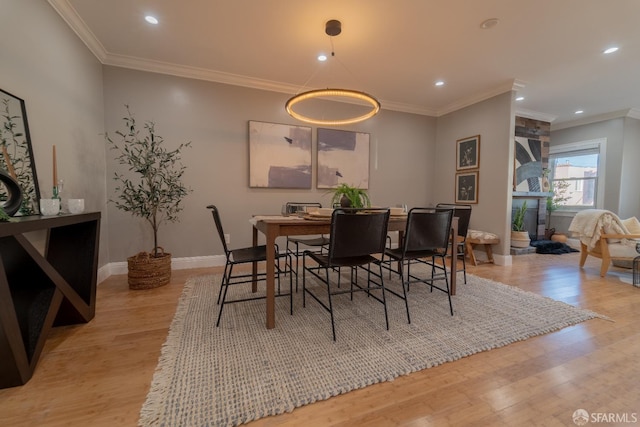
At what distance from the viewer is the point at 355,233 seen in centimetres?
190

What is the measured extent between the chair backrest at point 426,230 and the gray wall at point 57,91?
2972mm

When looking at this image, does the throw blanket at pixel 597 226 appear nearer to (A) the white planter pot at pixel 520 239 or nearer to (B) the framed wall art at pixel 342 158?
(A) the white planter pot at pixel 520 239

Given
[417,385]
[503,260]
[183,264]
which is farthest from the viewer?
[503,260]

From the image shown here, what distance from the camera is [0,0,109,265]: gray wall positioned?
1.83 m

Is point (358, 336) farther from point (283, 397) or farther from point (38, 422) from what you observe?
point (38, 422)

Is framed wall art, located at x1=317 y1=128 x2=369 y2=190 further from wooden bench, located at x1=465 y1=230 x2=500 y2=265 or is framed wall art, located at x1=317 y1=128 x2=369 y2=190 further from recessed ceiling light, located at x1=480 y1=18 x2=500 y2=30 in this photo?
recessed ceiling light, located at x1=480 y1=18 x2=500 y2=30

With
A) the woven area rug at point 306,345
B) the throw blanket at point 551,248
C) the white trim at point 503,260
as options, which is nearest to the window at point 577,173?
the throw blanket at point 551,248

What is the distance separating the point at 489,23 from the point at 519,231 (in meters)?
3.70

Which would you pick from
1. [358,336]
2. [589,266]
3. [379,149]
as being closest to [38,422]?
[358,336]

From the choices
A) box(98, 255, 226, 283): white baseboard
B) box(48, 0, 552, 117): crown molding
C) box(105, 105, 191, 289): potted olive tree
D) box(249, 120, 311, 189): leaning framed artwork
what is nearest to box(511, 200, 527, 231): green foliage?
box(48, 0, 552, 117): crown molding

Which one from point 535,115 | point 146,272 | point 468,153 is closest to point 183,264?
point 146,272

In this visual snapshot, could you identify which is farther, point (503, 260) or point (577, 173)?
point (577, 173)

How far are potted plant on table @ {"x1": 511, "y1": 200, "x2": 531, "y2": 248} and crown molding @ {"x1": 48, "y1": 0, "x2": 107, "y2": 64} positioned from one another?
6.54 metres

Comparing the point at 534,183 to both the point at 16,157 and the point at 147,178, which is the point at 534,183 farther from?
the point at 16,157
